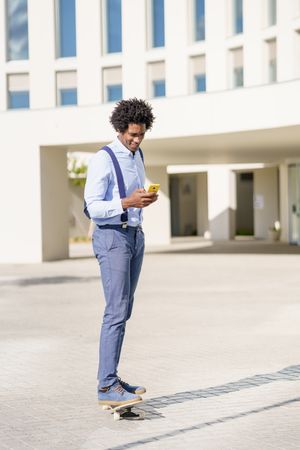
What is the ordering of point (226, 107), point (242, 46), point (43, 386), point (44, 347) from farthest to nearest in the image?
point (242, 46) < point (226, 107) < point (44, 347) < point (43, 386)

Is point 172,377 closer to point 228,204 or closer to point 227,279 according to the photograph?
point 227,279

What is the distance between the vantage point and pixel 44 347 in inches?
364

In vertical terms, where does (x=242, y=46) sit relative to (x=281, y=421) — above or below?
above

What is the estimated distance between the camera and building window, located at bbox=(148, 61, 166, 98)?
29.5 meters

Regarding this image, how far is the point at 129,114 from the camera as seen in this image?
600 cm

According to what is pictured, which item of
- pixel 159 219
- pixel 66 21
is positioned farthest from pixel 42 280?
pixel 159 219

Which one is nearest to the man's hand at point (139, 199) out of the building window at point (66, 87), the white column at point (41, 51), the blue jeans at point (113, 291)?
the blue jeans at point (113, 291)

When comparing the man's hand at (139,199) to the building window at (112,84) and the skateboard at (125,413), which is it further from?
the building window at (112,84)

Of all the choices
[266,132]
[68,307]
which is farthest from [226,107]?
[68,307]

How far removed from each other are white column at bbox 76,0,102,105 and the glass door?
Result: 894cm

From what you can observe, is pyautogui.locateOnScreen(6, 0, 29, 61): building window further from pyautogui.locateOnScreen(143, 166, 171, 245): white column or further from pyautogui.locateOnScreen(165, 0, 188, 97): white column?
pyautogui.locateOnScreen(143, 166, 171, 245): white column

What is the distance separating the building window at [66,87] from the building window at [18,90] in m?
1.22

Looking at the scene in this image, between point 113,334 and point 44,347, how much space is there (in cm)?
349

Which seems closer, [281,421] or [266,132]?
[281,421]
